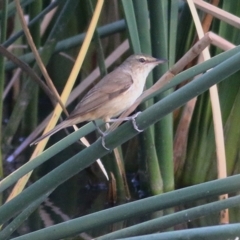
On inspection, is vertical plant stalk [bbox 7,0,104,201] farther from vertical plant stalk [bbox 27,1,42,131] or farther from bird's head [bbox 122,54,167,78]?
vertical plant stalk [bbox 27,1,42,131]

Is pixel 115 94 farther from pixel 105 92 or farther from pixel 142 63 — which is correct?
pixel 142 63

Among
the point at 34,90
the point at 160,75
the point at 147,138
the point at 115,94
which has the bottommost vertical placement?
the point at 115,94

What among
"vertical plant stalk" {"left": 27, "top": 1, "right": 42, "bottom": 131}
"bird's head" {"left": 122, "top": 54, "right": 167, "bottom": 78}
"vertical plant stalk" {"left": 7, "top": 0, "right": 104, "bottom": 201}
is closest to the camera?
"vertical plant stalk" {"left": 7, "top": 0, "right": 104, "bottom": 201}

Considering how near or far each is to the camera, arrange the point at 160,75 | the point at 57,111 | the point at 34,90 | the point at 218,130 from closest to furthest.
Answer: the point at 57,111, the point at 218,130, the point at 160,75, the point at 34,90

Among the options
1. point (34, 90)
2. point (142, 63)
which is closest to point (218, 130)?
point (142, 63)

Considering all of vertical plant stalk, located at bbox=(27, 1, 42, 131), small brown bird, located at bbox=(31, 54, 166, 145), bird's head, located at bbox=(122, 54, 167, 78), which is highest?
vertical plant stalk, located at bbox=(27, 1, 42, 131)

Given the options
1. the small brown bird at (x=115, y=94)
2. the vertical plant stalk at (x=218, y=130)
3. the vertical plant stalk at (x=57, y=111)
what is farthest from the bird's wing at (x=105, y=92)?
the vertical plant stalk at (x=218, y=130)

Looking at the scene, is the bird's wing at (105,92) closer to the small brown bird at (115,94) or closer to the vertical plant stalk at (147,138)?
the small brown bird at (115,94)

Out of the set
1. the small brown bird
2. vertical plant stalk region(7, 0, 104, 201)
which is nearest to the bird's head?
the small brown bird
